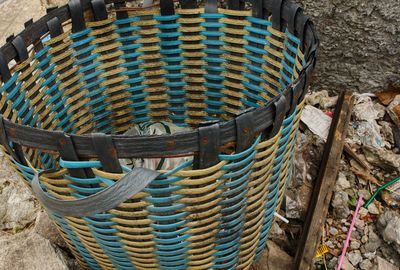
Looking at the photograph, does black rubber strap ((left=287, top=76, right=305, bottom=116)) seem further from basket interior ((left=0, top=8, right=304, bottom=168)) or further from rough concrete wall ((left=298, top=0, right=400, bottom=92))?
rough concrete wall ((left=298, top=0, right=400, bottom=92))

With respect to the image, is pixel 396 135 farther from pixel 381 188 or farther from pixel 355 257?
pixel 355 257

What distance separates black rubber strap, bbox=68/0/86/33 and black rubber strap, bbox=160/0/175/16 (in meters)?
0.21

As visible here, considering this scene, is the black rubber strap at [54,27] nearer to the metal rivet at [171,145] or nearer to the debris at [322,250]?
the metal rivet at [171,145]

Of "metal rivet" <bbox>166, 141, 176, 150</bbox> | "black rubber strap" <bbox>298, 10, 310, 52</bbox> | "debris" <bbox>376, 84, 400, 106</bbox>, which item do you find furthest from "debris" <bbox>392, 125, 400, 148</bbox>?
"metal rivet" <bbox>166, 141, 176, 150</bbox>

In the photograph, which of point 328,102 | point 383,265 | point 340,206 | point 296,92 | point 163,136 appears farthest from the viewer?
point 328,102

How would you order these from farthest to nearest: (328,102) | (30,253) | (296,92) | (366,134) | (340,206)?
(328,102) → (366,134) → (340,206) → (30,253) → (296,92)

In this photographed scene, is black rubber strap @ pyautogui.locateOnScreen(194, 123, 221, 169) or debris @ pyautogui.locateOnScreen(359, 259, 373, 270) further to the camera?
debris @ pyautogui.locateOnScreen(359, 259, 373, 270)

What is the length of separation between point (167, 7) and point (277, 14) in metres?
0.31

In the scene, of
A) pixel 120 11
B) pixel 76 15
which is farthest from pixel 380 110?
pixel 76 15

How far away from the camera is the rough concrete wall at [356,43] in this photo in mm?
1313

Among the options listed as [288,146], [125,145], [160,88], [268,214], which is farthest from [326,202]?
[125,145]

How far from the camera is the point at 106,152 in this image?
0.63 metres

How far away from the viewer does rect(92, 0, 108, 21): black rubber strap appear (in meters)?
1.12

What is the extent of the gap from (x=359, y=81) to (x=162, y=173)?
103 centimetres
